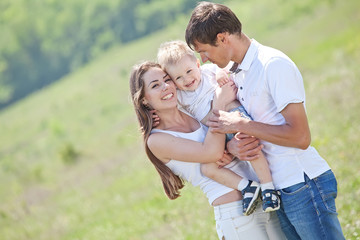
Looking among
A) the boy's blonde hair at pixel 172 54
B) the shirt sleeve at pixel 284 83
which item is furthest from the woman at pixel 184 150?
the shirt sleeve at pixel 284 83

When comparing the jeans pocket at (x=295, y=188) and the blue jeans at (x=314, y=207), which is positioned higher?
the jeans pocket at (x=295, y=188)

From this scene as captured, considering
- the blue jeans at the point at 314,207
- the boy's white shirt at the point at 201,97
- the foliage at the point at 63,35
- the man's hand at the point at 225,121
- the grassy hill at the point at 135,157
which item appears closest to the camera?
the blue jeans at the point at 314,207

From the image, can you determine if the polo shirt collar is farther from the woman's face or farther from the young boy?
the woman's face

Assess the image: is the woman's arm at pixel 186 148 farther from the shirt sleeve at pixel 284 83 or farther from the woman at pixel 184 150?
the shirt sleeve at pixel 284 83

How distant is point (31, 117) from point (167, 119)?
52.8 meters

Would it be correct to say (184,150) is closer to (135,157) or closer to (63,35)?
(135,157)

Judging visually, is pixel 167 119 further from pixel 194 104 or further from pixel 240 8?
pixel 240 8

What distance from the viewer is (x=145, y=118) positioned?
4.50m

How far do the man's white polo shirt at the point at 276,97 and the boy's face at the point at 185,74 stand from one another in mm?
703

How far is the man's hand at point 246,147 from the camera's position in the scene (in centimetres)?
391

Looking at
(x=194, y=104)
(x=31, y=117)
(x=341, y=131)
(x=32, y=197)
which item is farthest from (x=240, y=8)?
(x=194, y=104)

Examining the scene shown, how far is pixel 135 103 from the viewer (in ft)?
14.8

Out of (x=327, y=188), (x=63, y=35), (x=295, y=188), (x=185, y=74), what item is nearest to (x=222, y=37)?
(x=185, y=74)

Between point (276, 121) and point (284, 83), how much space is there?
1.24 feet
